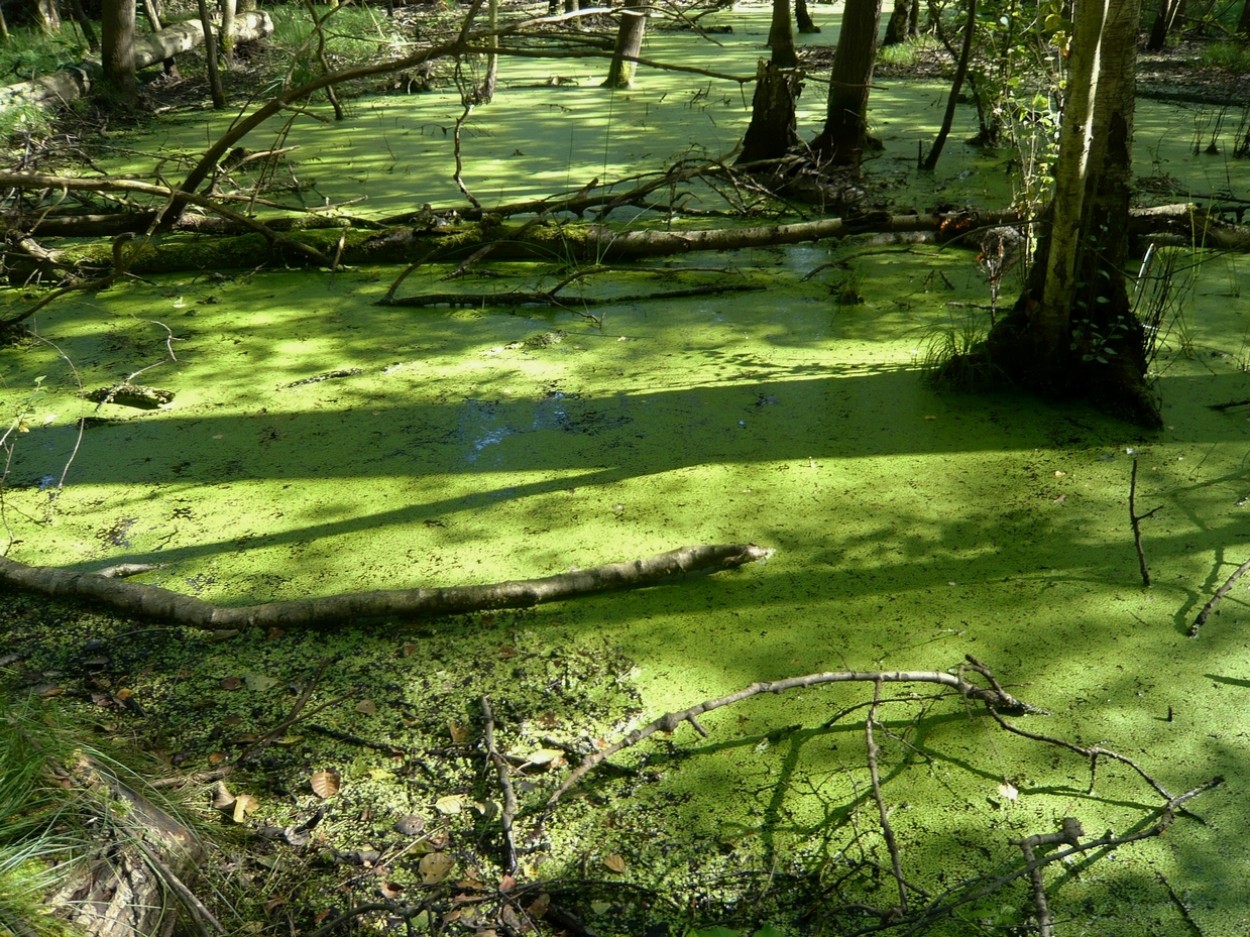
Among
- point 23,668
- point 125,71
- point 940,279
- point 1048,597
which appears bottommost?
point 23,668

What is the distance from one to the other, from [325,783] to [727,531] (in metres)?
1.12

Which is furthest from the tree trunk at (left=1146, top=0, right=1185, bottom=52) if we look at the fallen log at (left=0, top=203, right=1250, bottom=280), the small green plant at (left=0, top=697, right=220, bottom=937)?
the small green plant at (left=0, top=697, right=220, bottom=937)

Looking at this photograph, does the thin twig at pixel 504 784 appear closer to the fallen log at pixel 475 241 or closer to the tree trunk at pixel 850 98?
the fallen log at pixel 475 241

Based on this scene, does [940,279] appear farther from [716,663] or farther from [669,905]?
[669,905]

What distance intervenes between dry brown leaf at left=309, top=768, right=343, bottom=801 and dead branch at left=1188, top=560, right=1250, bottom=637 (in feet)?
5.69

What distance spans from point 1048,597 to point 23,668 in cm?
222

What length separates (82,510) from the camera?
2766 mm

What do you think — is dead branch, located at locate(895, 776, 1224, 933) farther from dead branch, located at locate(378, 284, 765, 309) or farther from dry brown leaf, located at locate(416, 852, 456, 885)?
dead branch, located at locate(378, 284, 765, 309)

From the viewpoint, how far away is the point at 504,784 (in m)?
1.82

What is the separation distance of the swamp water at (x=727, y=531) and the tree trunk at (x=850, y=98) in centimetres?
119

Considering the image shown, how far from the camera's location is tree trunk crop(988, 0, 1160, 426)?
2.73m

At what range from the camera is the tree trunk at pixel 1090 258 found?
273cm

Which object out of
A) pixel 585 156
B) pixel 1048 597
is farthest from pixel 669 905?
pixel 585 156

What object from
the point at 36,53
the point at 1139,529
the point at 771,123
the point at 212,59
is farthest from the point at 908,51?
the point at 1139,529
